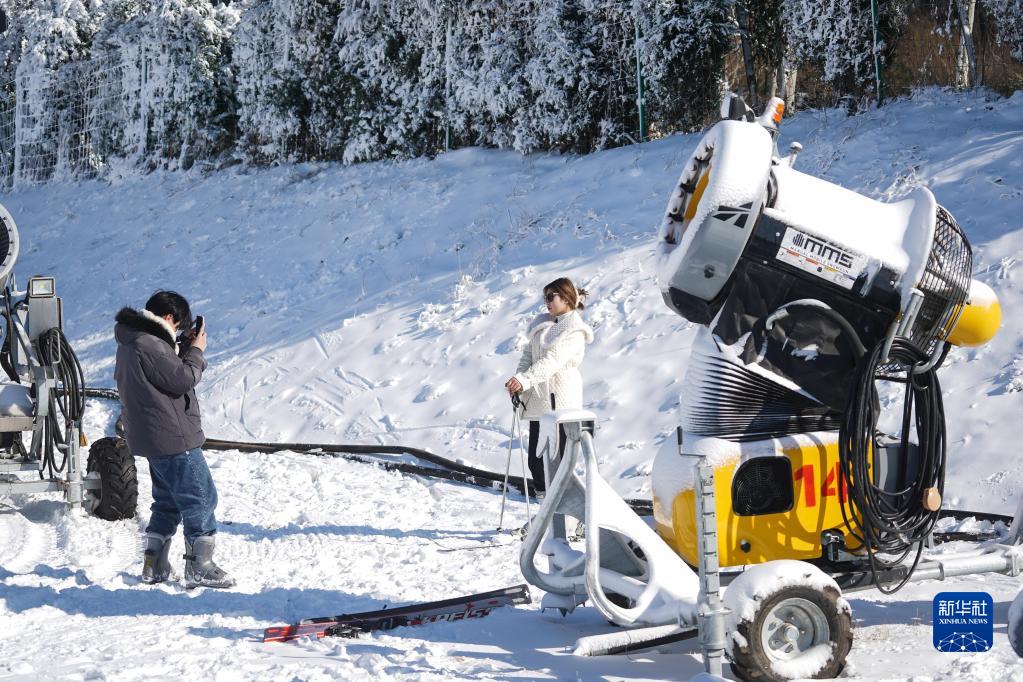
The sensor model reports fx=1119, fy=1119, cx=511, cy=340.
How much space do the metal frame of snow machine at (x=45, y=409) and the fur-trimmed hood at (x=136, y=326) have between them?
1762 mm

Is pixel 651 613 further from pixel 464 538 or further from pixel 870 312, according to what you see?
pixel 464 538

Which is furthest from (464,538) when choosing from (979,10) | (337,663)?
(979,10)

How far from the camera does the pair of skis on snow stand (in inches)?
195

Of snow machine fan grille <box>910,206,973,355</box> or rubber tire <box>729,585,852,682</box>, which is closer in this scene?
rubber tire <box>729,585,852,682</box>

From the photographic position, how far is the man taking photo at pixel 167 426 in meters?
5.81

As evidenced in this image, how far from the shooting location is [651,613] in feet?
14.3

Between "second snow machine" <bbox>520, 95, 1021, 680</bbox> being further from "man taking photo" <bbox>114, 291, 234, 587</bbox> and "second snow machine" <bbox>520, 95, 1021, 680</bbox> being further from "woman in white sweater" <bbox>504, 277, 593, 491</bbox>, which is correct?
"woman in white sweater" <bbox>504, 277, 593, 491</bbox>

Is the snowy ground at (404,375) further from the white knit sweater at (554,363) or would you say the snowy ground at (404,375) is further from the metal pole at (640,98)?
the white knit sweater at (554,363)

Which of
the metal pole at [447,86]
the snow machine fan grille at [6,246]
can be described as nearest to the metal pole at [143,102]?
the metal pole at [447,86]

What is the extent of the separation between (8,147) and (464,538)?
20.0 metres

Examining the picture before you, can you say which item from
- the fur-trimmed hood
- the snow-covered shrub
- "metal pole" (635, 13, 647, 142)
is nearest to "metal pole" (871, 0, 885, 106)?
the snow-covered shrub

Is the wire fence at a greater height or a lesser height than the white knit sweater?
greater

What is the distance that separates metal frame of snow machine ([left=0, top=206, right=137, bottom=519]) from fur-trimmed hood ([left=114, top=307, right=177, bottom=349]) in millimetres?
1762

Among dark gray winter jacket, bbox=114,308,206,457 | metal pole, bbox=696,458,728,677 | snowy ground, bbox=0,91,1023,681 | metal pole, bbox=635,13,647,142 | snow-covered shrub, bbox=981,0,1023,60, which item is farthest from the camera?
metal pole, bbox=635,13,647,142
